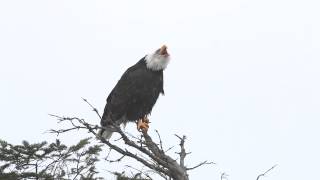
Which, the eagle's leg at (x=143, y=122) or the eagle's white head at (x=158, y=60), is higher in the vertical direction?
the eagle's white head at (x=158, y=60)

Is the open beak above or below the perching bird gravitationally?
above

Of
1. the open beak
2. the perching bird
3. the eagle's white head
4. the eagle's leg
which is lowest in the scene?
the eagle's leg

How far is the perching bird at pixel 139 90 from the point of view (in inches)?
361

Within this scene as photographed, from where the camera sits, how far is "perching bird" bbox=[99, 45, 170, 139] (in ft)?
30.1

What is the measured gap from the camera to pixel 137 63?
9.59m

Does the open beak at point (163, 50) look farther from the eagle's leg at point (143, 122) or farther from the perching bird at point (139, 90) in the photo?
the eagle's leg at point (143, 122)

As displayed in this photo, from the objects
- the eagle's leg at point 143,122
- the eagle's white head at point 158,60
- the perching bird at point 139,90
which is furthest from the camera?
the eagle's white head at point 158,60

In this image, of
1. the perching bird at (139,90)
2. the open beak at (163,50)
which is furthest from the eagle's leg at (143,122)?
the open beak at (163,50)

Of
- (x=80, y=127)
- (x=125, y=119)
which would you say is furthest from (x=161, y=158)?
(x=125, y=119)

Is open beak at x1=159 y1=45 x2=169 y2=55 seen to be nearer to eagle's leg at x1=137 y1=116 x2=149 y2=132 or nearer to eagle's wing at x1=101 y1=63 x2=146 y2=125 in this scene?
eagle's wing at x1=101 y1=63 x2=146 y2=125

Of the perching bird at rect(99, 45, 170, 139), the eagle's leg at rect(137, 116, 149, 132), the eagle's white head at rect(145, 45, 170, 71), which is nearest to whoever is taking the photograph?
the eagle's leg at rect(137, 116, 149, 132)

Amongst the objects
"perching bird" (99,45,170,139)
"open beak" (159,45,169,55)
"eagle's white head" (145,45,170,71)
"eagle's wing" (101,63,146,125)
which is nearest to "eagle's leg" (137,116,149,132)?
"perching bird" (99,45,170,139)

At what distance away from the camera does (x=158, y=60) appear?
30.5ft

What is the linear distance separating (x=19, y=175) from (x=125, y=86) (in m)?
2.07
